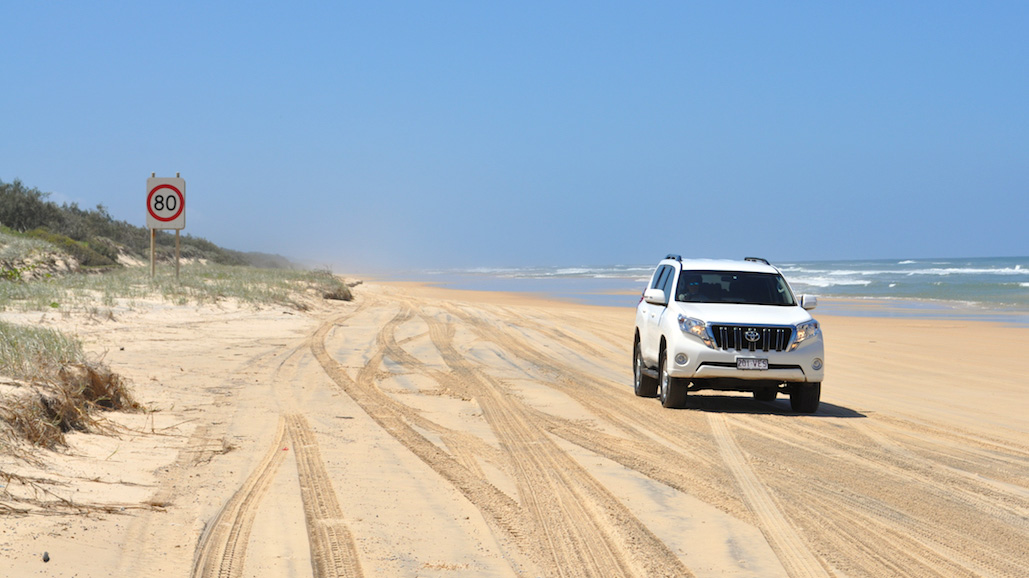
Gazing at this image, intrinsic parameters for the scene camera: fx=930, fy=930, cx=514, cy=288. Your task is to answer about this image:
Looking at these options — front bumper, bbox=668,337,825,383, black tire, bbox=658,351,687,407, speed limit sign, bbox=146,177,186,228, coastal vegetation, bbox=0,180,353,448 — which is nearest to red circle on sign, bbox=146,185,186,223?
speed limit sign, bbox=146,177,186,228

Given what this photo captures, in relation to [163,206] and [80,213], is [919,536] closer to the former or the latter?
[163,206]

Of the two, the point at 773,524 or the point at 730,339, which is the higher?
the point at 730,339

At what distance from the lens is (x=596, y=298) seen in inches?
1735

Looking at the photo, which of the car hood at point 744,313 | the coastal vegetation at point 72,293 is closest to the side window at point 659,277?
the car hood at point 744,313

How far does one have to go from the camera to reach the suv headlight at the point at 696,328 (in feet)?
35.4

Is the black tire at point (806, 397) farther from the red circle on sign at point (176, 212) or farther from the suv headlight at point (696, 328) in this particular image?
the red circle on sign at point (176, 212)

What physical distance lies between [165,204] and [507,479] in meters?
19.1

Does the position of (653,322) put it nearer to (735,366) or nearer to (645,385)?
(645,385)

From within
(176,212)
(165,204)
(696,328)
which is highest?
(165,204)

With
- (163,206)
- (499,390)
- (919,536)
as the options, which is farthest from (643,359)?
(163,206)

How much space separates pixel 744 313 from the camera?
11211 millimetres

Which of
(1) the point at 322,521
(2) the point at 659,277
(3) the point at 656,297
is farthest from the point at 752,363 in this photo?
(1) the point at 322,521

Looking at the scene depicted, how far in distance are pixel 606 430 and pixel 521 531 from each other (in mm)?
3858

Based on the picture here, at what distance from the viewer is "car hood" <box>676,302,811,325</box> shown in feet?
35.7
